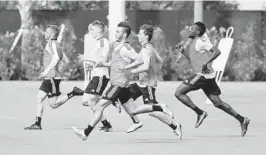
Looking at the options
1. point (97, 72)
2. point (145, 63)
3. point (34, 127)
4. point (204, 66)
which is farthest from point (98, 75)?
point (204, 66)

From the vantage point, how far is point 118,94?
14.4m

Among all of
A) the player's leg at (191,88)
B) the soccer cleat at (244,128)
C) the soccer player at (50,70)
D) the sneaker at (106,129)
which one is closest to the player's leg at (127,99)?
the sneaker at (106,129)

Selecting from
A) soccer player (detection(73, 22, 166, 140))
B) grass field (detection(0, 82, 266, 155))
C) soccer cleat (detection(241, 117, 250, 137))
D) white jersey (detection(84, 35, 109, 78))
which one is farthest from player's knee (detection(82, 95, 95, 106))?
soccer cleat (detection(241, 117, 250, 137))

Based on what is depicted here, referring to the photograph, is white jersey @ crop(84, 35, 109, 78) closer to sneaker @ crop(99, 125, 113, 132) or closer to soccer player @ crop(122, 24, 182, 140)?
soccer player @ crop(122, 24, 182, 140)

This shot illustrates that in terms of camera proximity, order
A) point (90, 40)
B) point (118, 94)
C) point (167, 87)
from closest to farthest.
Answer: point (118, 94) < point (90, 40) < point (167, 87)

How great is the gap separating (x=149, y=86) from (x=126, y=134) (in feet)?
3.14

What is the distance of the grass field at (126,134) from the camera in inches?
515

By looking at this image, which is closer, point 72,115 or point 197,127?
point 197,127

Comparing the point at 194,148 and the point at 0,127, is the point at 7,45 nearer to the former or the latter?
the point at 0,127

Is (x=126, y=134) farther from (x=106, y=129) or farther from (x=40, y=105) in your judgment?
(x=40, y=105)

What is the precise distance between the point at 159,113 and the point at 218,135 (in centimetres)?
112

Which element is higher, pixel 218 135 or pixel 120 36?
pixel 120 36

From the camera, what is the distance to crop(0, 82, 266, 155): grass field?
13078 millimetres

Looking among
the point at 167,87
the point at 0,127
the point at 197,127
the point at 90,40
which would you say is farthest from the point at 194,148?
the point at 167,87
